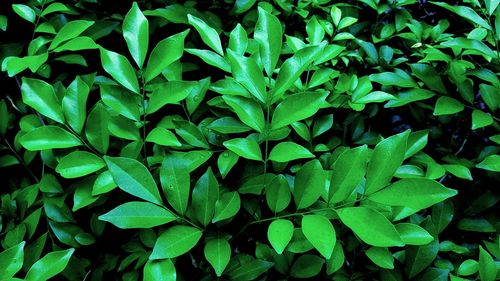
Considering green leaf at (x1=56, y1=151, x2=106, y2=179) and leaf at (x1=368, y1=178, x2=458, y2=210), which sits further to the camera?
green leaf at (x1=56, y1=151, x2=106, y2=179)

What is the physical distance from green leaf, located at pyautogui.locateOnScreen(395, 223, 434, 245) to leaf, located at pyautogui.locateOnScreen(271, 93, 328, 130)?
0.24 metres

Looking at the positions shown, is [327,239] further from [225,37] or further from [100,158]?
[225,37]

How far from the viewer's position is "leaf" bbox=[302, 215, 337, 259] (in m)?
0.62

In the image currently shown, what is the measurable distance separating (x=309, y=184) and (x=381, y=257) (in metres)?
0.17

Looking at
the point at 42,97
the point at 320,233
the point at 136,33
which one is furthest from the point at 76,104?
the point at 320,233

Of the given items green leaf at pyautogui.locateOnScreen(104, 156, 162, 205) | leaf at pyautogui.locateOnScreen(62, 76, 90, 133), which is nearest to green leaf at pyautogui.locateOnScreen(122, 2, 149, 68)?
leaf at pyautogui.locateOnScreen(62, 76, 90, 133)

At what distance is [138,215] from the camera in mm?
684

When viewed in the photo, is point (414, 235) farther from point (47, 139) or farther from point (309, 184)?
point (47, 139)

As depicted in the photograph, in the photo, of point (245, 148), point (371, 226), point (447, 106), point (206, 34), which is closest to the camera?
point (371, 226)

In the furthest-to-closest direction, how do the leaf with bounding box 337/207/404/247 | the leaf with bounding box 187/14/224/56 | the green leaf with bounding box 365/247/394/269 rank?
the leaf with bounding box 187/14/224/56 < the green leaf with bounding box 365/247/394/269 < the leaf with bounding box 337/207/404/247

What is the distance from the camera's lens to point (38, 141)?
0.76 meters

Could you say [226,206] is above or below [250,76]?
below

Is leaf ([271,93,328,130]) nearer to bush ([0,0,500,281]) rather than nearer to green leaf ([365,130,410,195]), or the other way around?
bush ([0,0,500,281])

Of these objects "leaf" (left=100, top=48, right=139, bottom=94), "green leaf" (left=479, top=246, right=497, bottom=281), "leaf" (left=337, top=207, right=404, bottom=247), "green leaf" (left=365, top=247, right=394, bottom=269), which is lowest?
"green leaf" (left=479, top=246, right=497, bottom=281)
